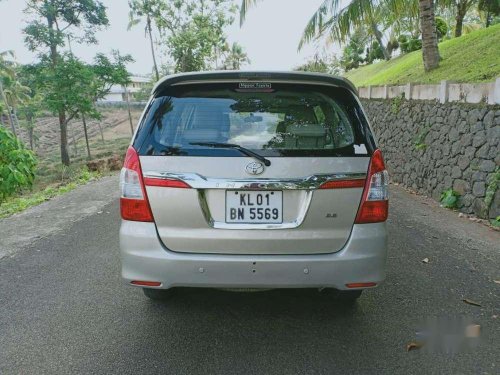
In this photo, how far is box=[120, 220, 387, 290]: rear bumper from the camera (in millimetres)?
2508

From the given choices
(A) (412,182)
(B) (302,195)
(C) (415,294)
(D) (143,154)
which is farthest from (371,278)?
(A) (412,182)

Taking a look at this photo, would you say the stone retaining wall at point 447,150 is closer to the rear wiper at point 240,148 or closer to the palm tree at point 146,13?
the rear wiper at point 240,148

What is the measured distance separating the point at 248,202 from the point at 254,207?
0.15 feet

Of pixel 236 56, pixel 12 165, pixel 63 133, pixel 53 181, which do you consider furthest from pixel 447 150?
pixel 236 56

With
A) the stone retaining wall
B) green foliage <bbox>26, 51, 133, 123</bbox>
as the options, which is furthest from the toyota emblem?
green foliage <bbox>26, 51, 133, 123</bbox>

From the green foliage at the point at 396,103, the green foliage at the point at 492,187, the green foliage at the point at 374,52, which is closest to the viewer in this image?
the green foliage at the point at 492,187

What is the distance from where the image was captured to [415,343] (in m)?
2.79

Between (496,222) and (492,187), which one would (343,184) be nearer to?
(496,222)

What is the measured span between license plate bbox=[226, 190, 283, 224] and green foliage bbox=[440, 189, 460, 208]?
15.8 ft

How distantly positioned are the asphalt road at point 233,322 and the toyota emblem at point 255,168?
43.4 inches

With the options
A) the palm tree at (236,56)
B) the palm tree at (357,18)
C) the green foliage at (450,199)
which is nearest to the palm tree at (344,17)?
the palm tree at (357,18)

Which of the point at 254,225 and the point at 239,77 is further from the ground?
the point at 239,77

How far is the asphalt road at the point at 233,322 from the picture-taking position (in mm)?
2559

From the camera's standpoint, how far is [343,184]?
2525 millimetres
